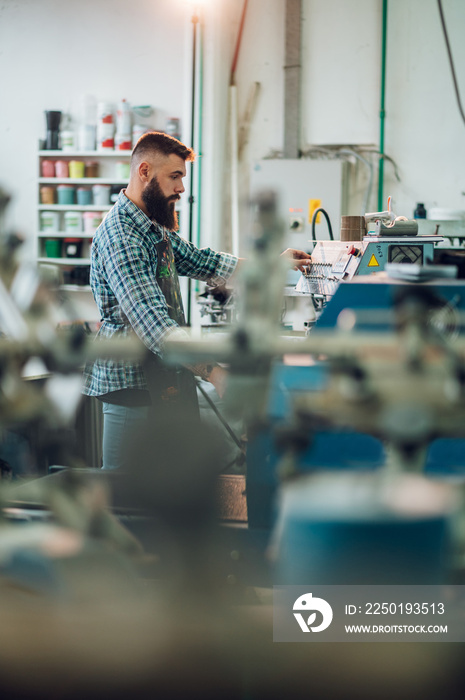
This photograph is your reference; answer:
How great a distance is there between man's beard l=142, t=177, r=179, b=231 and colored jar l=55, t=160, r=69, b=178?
2.74 m

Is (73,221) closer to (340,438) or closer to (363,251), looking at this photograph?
(363,251)

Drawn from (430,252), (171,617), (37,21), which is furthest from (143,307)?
(37,21)

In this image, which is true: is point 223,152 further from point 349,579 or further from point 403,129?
point 349,579

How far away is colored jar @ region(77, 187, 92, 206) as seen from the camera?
4.19 m

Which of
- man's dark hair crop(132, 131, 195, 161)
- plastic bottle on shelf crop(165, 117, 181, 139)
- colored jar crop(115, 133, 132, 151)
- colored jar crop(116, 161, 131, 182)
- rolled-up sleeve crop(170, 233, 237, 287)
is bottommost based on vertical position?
rolled-up sleeve crop(170, 233, 237, 287)

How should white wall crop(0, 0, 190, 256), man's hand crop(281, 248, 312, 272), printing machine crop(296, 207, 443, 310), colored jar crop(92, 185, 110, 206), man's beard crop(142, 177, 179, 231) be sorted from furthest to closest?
white wall crop(0, 0, 190, 256), colored jar crop(92, 185, 110, 206), man's hand crop(281, 248, 312, 272), printing machine crop(296, 207, 443, 310), man's beard crop(142, 177, 179, 231)

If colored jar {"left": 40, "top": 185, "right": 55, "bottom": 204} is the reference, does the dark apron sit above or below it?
below

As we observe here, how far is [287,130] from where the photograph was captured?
4324 millimetres

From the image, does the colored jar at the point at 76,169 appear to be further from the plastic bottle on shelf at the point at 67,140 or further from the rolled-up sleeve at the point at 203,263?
the rolled-up sleeve at the point at 203,263

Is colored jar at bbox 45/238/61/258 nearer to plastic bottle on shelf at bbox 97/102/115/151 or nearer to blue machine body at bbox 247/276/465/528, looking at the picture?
plastic bottle on shelf at bbox 97/102/115/151

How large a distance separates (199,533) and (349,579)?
242 mm

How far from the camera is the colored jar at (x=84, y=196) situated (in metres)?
4.19

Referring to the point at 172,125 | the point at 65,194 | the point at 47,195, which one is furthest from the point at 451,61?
the point at 47,195

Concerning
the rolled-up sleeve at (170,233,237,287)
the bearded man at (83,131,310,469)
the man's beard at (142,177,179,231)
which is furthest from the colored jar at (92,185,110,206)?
the man's beard at (142,177,179,231)
